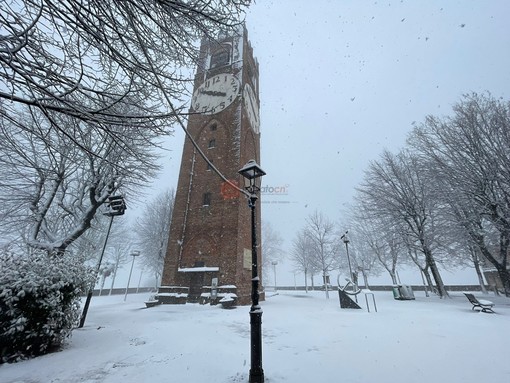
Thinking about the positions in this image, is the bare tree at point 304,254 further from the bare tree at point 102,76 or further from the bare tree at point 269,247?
the bare tree at point 102,76

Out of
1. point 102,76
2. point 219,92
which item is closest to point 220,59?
point 219,92

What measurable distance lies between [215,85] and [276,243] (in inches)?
1193

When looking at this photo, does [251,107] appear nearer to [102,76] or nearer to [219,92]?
[219,92]

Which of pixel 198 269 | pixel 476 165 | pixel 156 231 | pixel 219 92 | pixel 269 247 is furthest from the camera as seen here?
pixel 269 247

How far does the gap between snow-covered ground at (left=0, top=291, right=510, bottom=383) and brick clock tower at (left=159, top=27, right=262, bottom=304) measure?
7053 millimetres

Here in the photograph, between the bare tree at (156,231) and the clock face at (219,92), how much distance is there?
539 inches

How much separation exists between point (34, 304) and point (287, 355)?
5001 mm

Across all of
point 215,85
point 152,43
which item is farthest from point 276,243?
point 152,43

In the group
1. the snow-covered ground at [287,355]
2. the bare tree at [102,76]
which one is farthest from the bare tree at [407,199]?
the bare tree at [102,76]

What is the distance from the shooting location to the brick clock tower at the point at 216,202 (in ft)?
45.4

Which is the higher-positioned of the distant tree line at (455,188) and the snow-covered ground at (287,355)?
the distant tree line at (455,188)

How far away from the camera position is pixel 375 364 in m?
3.87

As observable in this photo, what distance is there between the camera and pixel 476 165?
10.7 m

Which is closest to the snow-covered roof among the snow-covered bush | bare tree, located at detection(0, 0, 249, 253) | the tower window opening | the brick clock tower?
the brick clock tower
